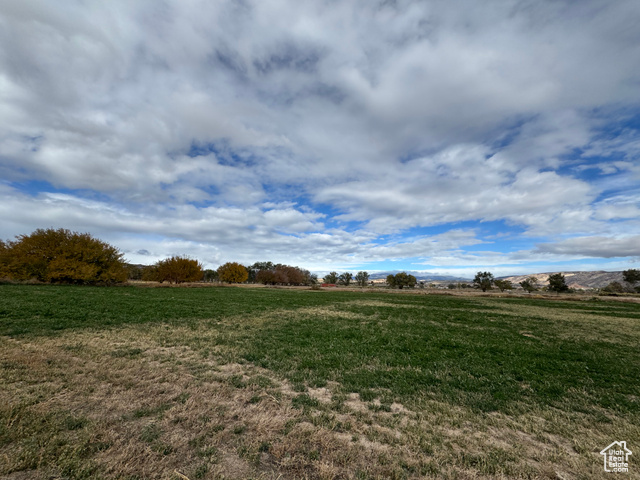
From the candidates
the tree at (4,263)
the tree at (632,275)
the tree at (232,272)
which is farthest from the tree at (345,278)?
the tree at (4,263)

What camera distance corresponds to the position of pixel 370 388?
7438 mm

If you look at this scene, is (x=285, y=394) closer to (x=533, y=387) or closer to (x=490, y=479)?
(x=490, y=479)

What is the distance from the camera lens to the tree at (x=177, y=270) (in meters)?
69.9

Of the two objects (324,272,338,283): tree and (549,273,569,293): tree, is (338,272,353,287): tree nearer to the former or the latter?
(324,272,338,283): tree

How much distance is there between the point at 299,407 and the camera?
19.8 ft

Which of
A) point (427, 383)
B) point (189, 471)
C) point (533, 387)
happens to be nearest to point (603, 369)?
point (533, 387)

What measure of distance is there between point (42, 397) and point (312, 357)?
7352 mm

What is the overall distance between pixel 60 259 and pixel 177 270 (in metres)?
30.1

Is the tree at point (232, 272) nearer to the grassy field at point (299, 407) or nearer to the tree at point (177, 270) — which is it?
the tree at point (177, 270)

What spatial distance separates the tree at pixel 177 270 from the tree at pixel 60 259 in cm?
2355

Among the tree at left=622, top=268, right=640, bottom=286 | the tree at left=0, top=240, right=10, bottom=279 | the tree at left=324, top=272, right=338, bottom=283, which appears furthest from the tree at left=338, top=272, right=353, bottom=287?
the tree at left=0, top=240, right=10, bottom=279

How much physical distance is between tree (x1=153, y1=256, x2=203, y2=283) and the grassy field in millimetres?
62363

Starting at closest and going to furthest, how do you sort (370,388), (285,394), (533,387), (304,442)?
(304,442), (285,394), (370,388), (533,387)

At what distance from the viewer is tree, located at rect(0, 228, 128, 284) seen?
3856cm
